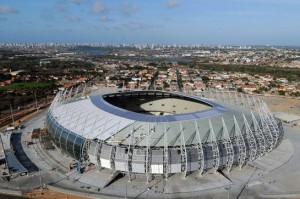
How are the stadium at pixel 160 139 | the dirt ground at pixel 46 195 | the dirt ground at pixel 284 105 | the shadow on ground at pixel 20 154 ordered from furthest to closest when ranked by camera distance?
1. the dirt ground at pixel 284 105
2. the shadow on ground at pixel 20 154
3. the stadium at pixel 160 139
4. the dirt ground at pixel 46 195

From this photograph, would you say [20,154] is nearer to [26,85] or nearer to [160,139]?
[160,139]

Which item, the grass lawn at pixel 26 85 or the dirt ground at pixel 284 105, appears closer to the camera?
the dirt ground at pixel 284 105

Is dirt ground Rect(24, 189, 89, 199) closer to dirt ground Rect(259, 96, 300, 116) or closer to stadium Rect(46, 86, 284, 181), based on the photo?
stadium Rect(46, 86, 284, 181)

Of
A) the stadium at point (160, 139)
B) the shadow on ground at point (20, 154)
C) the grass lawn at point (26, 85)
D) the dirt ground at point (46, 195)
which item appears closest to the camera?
the dirt ground at point (46, 195)

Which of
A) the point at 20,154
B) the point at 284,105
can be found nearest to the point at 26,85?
the point at 20,154

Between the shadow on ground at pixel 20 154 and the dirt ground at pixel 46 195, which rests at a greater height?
the shadow on ground at pixel 20 154

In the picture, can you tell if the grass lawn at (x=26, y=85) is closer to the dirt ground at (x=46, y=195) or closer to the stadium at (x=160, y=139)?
the stadium at (x=160, y=139)

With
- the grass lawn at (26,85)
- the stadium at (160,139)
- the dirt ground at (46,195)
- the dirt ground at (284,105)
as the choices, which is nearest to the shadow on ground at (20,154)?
the stadium at (160,139)

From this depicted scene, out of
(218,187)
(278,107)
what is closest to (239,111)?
(218,187)

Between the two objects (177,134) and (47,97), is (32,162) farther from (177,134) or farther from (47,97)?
(47,97)
